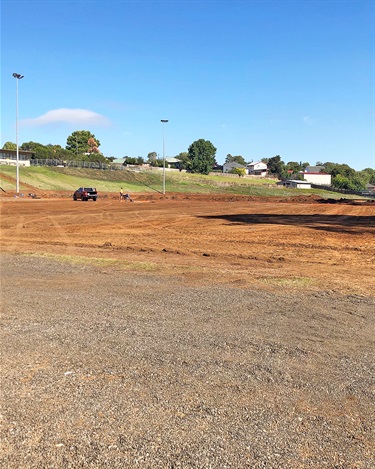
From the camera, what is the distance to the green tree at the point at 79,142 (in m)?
170

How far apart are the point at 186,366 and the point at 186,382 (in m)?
0.47

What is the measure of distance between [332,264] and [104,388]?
10.5 m

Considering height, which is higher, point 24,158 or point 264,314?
point 24,158

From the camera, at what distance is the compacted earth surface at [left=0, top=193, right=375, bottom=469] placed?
386 centimetres

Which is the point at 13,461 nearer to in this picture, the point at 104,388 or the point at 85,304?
Result: the point at 104,388

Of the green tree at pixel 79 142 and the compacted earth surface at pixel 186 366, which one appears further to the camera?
the green tree at pixel 79 142

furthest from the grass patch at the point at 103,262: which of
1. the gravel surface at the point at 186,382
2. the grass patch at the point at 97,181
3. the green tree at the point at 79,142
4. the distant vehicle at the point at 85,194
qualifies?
the green tree at the point at 79,142

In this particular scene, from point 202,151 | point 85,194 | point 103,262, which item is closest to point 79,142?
point 202,151

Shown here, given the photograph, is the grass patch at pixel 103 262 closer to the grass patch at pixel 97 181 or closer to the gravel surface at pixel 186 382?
the gravel surface at pixel 186 382

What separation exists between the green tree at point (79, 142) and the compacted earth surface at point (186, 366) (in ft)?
533

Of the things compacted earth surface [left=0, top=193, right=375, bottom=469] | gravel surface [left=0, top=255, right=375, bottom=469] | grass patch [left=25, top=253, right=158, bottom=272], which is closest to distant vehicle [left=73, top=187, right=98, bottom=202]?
grass patch [left=25, top=253, right=158, bottom=272]

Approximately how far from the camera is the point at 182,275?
1188 centimetres

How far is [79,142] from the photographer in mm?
172125

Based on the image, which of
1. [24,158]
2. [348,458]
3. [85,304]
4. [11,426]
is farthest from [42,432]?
[24,158]
